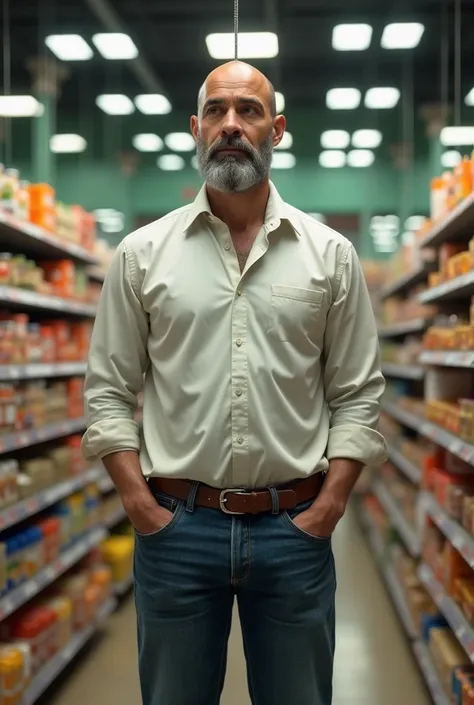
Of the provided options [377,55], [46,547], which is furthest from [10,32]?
[46,547]

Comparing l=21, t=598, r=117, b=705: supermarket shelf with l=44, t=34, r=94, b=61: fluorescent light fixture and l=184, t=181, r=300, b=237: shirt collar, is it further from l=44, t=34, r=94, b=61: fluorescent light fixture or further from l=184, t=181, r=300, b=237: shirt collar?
l=44, t=34, r=94, b=61: fluorescent light fixture

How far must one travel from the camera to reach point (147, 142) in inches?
420

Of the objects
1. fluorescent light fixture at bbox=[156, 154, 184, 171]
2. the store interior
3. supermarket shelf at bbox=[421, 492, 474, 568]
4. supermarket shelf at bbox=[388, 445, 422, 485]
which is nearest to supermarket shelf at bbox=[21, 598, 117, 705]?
the store interior

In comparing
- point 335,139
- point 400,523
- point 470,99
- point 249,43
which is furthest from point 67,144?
point 400,523

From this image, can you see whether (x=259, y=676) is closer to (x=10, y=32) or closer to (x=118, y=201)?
(x=10, y=32)

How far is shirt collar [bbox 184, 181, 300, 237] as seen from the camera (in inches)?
82.0

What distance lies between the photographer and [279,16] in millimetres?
8031

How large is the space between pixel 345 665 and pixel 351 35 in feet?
16.9

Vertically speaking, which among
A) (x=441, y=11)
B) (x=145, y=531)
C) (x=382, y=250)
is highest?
(x=441, y=11)

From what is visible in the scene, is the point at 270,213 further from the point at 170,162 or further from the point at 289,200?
the point at 170,162

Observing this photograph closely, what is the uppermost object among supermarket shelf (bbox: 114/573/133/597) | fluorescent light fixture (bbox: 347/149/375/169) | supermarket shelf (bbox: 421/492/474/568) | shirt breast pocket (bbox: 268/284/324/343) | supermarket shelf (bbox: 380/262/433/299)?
fluorescent light fixture (bbox: 347/149/375/169)

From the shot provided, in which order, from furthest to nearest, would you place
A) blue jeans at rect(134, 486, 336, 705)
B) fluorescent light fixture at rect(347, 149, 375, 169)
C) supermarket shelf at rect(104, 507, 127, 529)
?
fluorescent light fixture at rect(347, 149, 375, 169) → supermarket shelf at rect(104, 507, 127, 529) → blue jeans at rect(134, 486, 336, 705)

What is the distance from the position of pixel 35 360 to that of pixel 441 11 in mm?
5387

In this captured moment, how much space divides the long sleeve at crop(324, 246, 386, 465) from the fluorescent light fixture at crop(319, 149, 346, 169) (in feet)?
29.6
